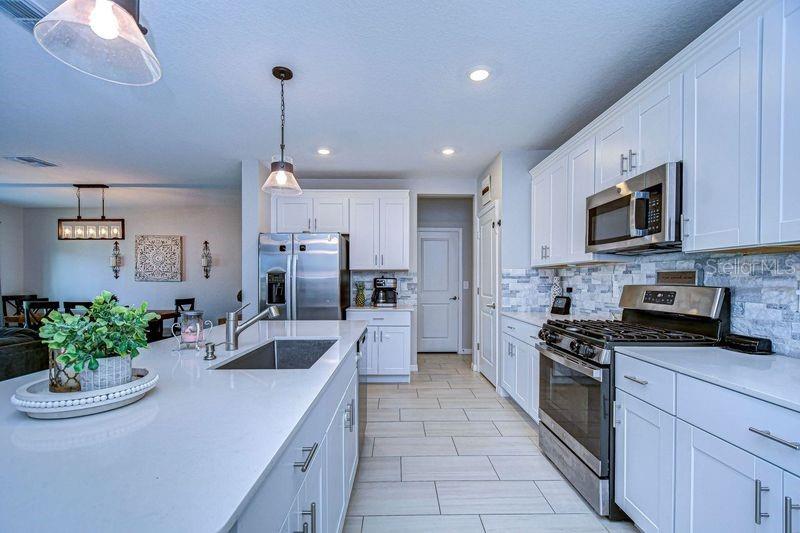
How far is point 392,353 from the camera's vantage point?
4254 mm

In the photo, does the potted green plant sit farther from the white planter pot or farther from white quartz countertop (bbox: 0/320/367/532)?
white quartz countertop (bbox: 0/320/367/532)

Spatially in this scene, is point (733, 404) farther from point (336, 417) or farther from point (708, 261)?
point (336, 417)

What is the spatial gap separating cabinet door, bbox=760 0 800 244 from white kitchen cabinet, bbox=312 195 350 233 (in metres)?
3.75

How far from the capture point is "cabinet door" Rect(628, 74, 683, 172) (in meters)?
1.81

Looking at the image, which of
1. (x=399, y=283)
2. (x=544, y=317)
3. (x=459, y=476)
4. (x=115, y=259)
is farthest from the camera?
(x=115, y=259)

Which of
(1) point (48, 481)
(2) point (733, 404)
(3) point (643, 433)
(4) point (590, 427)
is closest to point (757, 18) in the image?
(2) point (733, 404)

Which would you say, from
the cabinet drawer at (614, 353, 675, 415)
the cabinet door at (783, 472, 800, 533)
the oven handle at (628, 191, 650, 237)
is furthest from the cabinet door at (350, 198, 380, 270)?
the cabinet door at (783, 472, 800, 533)

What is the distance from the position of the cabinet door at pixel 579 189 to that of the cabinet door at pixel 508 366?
42.0 inches

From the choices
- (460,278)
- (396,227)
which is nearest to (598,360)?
(396,227)

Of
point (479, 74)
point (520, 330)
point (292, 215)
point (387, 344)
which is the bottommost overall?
point (387, 344)

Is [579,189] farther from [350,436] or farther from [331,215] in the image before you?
[331,215]

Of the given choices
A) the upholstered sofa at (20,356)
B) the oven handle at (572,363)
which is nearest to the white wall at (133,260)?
the upholstered sofa at (20,356)

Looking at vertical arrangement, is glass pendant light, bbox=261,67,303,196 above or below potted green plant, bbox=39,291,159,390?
above

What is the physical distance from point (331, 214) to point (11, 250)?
6.90 metres
